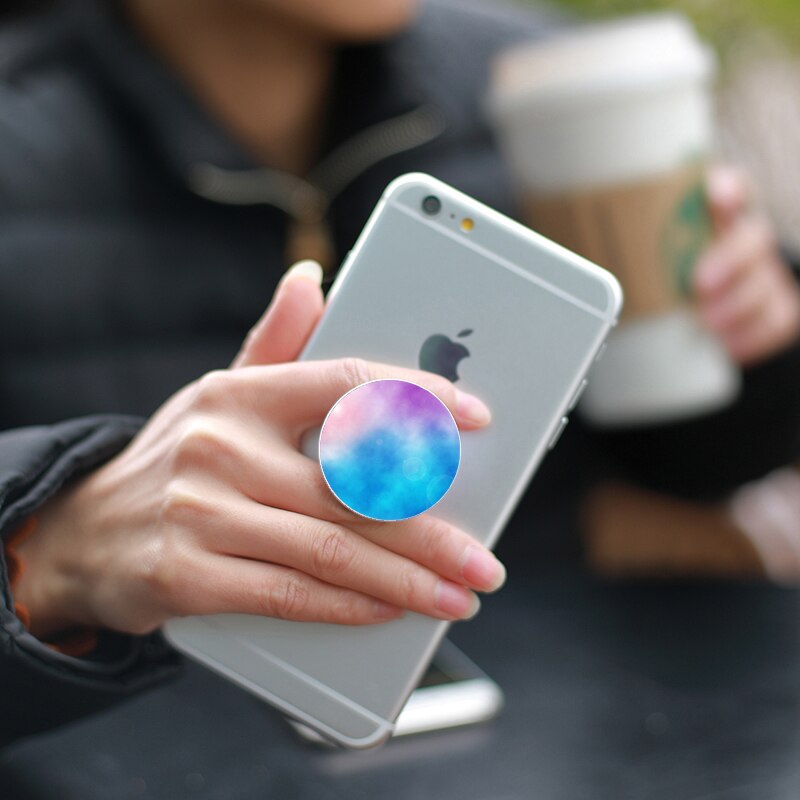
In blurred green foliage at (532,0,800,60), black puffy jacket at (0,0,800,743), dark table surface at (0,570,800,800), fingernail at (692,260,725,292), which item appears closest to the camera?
dark table surface at (0,570,800,800)

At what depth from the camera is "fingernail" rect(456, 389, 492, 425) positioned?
1.22ft

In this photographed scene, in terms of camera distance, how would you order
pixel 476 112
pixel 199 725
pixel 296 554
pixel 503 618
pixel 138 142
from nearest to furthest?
pixel 296 554, pixel 199 725, pixel 503 618, pixel 138 142, pixel 476 112

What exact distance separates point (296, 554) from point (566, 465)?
66cm

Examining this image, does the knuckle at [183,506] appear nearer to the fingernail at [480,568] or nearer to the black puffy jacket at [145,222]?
the fingernail at [480,568]

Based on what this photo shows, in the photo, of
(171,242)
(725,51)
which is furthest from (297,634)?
(725,51)

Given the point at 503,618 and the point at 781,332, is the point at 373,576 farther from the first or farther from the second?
the point at 781,332

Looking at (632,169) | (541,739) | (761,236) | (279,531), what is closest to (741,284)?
(761,236)

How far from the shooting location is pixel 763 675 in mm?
583

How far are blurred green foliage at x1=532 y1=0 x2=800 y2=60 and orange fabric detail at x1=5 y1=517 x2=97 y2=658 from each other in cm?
123

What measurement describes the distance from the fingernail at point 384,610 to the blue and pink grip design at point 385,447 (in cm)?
4

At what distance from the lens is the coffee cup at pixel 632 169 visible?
0.58 meters

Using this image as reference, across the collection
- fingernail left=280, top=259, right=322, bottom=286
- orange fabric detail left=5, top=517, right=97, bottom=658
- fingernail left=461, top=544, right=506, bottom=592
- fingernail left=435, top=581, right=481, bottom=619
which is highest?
fingernail left=280, top=259, right=322, bottom=286

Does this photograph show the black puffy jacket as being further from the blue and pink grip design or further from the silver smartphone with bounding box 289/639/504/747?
the blue and pink grip design

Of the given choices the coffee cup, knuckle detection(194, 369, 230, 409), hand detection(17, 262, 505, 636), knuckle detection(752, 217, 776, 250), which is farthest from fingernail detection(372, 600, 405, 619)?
knuckle detection(752, 217, 776, 250)
